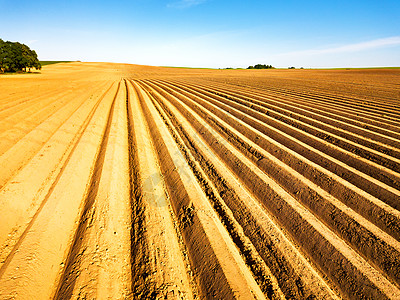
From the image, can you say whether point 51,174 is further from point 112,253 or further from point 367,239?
point 367,239

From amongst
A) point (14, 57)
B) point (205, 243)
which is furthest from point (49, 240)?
point (14, 57)

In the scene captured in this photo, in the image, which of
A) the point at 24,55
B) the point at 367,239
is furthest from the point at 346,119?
the point at 24,55

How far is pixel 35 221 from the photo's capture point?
2.40m

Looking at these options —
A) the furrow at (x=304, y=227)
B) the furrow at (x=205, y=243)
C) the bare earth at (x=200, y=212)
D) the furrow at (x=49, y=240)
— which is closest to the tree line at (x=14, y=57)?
the bare earth at (x=200, y=212)

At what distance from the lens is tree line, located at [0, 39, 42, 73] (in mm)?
29319

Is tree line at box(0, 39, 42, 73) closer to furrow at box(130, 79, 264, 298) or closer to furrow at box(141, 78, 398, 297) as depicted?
furrow at box(130, 79, 264, 298)

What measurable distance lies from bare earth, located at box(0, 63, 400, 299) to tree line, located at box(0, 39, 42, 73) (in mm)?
34360

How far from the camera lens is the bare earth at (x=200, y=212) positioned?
1905mm

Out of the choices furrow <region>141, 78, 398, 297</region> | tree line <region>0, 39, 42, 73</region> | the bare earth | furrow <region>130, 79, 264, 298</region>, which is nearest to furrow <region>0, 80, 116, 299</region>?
the bare earth

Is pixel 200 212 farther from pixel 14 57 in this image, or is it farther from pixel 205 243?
pixel 14 57

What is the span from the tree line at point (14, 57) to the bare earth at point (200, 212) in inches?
1353

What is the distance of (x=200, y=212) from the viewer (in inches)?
108

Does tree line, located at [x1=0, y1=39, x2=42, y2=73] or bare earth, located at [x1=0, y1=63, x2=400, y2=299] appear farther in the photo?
tree line, located at [x1=0, y1=39, x2=42, y2=73]

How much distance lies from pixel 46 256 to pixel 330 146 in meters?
5.04
